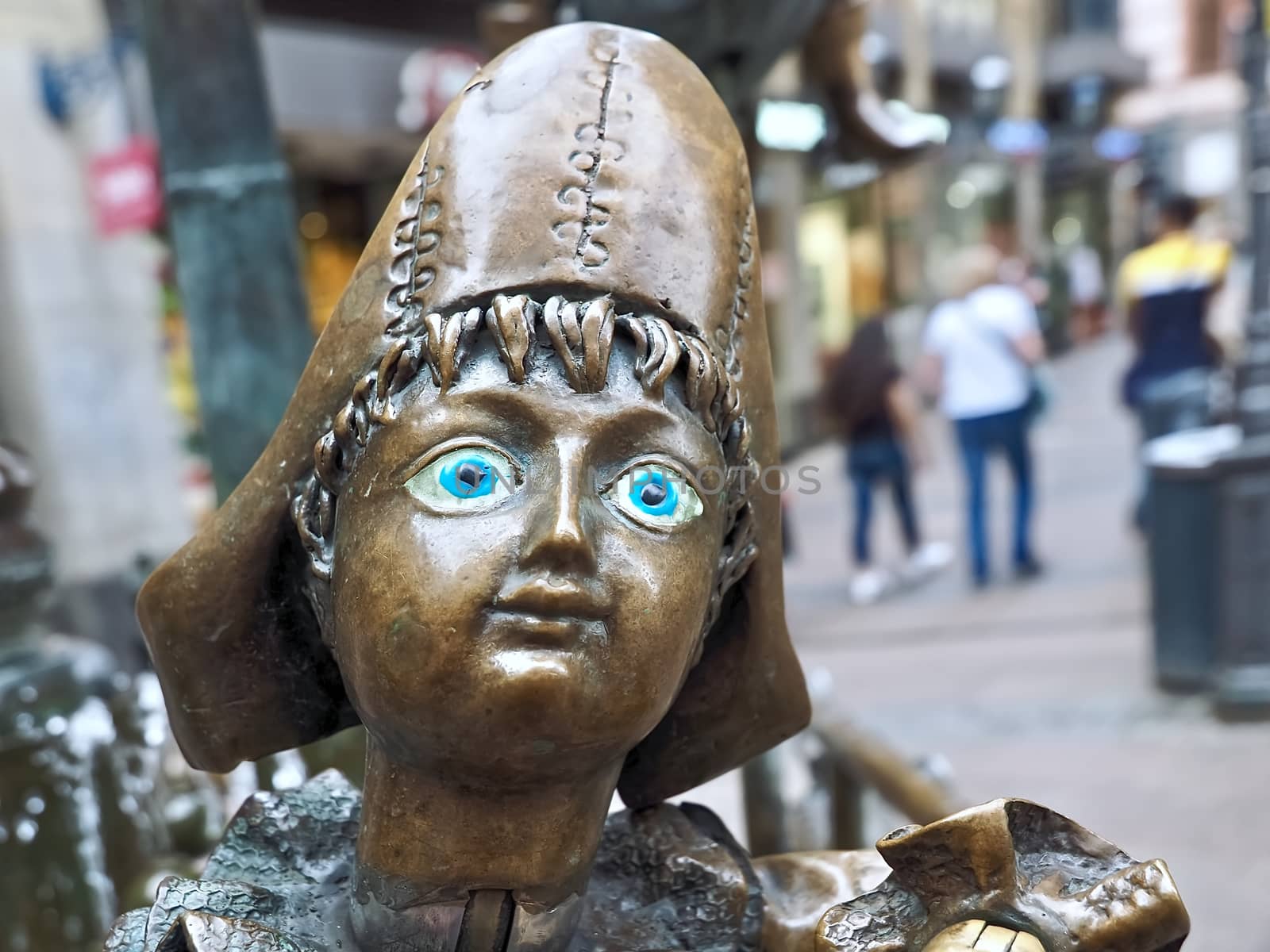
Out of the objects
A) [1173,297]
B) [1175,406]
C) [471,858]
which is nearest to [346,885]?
[471,858]

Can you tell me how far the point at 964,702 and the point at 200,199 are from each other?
4010mm

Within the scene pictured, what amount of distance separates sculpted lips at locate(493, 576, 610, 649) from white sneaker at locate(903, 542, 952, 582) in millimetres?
6623

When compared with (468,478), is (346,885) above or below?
below

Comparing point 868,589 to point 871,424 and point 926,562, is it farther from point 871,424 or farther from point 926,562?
point 871,424

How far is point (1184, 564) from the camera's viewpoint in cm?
500

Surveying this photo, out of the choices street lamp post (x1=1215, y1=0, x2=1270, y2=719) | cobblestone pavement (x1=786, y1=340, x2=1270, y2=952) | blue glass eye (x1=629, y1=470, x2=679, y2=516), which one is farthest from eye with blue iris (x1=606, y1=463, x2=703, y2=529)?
street lamp post (x1=1215, y1=0, x2=1270, y2=719)

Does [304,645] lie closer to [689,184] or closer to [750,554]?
[750,554]

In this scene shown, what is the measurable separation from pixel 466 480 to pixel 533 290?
0.20 m

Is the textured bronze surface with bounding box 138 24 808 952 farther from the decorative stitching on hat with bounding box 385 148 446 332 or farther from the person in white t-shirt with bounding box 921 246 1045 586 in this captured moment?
the person in white t-shirt with bounding box 921 246 1045 586

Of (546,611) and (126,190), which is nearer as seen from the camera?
(546,611)

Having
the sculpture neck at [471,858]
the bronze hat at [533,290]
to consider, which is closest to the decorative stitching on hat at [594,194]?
the bronze hat at [533,290]

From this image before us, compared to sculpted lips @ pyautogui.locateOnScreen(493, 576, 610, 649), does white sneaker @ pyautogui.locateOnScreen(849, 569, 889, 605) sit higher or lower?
lower

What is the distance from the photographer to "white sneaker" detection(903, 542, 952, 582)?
7.57m

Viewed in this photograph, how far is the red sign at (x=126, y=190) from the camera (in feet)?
21.1
